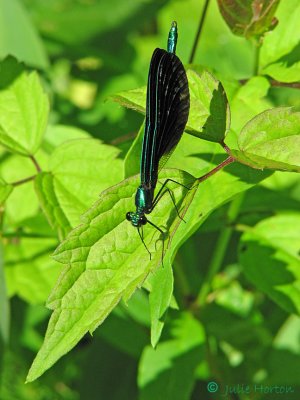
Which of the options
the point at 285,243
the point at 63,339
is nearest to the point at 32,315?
the point at 285,243

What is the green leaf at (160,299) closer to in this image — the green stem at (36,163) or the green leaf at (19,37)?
the green stem at (36,163)

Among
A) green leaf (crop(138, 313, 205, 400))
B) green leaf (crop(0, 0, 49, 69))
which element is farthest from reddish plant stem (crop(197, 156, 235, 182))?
green leaf (crop(0, 0, 49, 69))

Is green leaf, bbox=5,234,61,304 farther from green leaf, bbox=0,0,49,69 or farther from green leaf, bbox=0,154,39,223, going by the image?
green leaf, bbox=0,0,49,69

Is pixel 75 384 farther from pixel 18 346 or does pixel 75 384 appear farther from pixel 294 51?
pixel 294 51

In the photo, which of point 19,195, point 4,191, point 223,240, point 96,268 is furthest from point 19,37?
point 96,268

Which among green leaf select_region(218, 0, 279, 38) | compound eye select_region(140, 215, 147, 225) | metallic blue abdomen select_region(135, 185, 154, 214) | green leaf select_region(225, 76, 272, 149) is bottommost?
compound eye select_region(140, 215, 147, 225)

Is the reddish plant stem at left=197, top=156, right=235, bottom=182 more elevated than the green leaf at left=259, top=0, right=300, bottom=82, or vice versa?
the green leaf at left=259, top=0, right=300, bottom=82

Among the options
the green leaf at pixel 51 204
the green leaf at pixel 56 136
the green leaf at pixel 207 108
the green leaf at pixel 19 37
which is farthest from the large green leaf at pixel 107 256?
the green leaf at pixel 19 37
